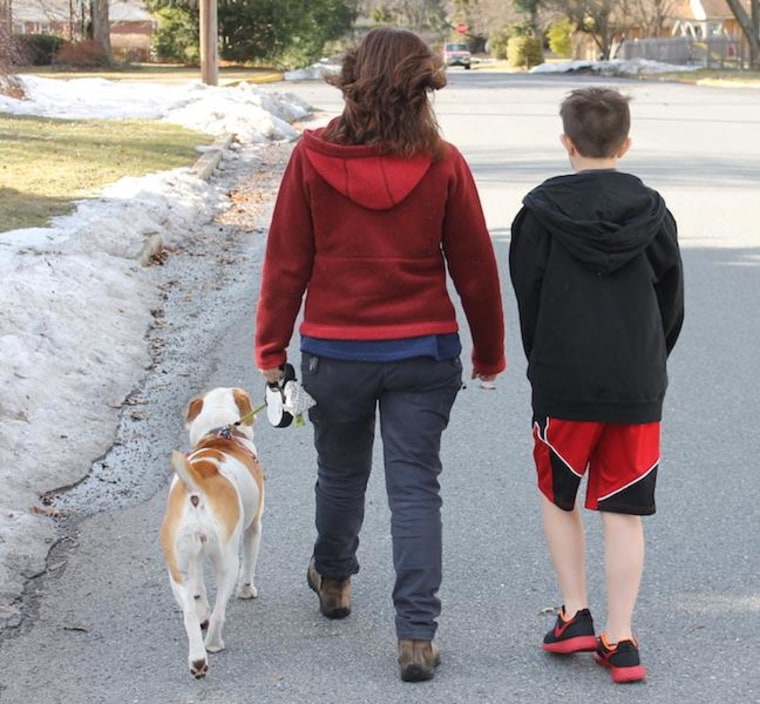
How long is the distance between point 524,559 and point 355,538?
0.83 meters

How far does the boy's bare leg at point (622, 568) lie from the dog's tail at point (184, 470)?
123 centimetres

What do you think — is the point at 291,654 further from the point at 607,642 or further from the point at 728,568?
the point at 728,568

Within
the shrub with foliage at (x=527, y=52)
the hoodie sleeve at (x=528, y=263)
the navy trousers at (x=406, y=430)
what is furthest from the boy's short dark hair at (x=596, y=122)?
the shrub with foliage at (x=527, y=52)

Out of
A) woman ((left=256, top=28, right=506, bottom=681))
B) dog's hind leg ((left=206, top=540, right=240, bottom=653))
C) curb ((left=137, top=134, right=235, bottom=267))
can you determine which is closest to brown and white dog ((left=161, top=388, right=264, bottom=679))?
dog's hind leg ((left=206, top=540, right=240, bottom=653))

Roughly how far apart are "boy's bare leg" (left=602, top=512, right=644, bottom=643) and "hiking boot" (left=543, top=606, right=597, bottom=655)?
8 centimetres

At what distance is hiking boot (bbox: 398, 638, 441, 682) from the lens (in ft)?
12.5

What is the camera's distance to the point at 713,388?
7.29 m

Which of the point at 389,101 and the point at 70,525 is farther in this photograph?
the point at 70,525

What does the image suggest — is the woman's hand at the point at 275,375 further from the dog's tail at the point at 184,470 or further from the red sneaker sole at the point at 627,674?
the red sneaker sole at the point at 627,674

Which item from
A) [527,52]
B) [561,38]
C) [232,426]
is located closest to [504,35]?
[561,38]

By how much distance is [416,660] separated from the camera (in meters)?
3.83

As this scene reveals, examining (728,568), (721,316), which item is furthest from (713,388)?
(728,568)

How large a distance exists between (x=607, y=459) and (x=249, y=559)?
134 centimetres

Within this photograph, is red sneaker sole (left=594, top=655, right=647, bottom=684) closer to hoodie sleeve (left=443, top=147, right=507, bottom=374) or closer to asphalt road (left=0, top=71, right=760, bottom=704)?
asphalt road (left=0, top=71, right=760, bottom=704)
